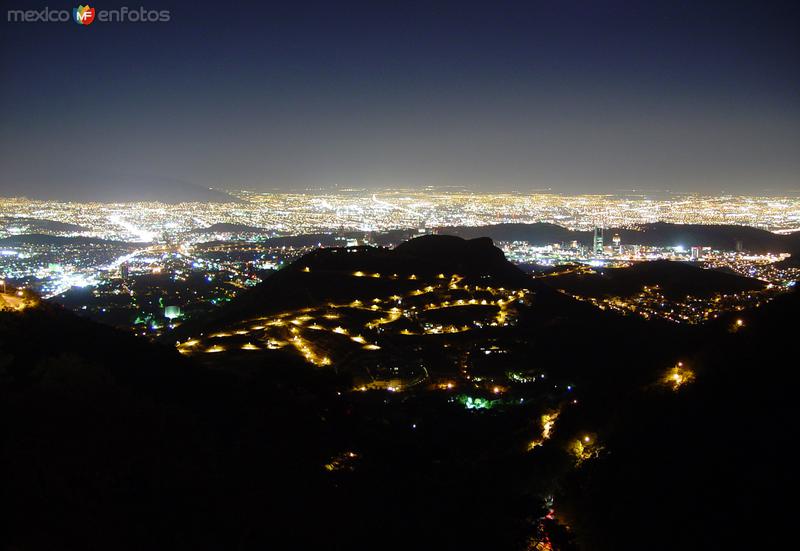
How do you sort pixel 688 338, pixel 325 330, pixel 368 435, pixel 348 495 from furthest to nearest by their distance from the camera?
pixel 325 330 → pixel 688 338 → pixel 368 435 → pixel 348 495

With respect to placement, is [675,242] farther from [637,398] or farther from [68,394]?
[68,394]

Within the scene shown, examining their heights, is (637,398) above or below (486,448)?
above

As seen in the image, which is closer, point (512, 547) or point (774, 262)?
point (512, 547)

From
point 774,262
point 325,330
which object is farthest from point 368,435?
point 774,262

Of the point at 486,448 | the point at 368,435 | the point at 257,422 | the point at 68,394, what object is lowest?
the point at 486,448

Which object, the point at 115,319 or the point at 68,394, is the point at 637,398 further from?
the point at 115,319

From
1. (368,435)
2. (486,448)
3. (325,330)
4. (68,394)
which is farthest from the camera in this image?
(325,330)

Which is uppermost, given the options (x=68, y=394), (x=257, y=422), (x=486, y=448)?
(x=68, y=394)

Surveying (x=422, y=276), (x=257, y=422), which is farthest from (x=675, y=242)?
(x=257, y=422)

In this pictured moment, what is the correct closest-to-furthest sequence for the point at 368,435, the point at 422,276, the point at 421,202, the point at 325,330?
the point at 368,435, the point at 325,330, the point at 422,276, the point at 421,202
